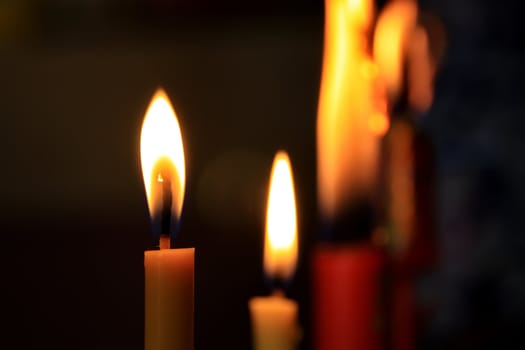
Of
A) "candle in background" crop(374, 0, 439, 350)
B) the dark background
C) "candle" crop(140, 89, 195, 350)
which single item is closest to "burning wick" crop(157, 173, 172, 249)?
A: "candle" crop(140, 89, 195, 350)

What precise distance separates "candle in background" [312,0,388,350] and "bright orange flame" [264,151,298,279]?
0.02 m

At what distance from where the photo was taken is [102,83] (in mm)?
1379

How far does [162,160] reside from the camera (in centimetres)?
41

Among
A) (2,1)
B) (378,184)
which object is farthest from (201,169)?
(378,184)

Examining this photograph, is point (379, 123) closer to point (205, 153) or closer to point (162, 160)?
point (162, 160)

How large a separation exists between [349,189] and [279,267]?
2.3 inches

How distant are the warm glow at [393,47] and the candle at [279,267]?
0.37ft

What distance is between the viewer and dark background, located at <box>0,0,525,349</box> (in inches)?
48.9

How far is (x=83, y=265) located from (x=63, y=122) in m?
0.24

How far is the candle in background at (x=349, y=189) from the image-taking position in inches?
13.3

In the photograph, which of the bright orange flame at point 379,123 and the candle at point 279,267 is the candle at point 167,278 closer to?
the candle at point 279,267

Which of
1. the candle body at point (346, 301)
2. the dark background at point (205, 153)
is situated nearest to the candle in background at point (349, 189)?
the candle body at point (346, 301)

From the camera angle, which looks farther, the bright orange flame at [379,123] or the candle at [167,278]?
the bright orange flame at [379,123]

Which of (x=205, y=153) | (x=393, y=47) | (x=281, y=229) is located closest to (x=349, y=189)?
(x=281, y=229)
